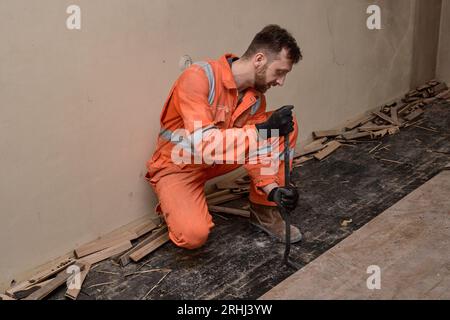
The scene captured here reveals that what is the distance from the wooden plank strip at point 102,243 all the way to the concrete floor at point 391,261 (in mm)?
1133

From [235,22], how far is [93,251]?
1891 mm

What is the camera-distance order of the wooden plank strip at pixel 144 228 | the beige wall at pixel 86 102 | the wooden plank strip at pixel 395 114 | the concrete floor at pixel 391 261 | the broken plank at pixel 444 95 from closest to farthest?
the concrete floor at pixel 391 261, the beige wall at pixel 86 102, the wooden plank strip at pixel 144 228, the wooden plank strip at pixel 395 114, the broken plank at pixel 444 95

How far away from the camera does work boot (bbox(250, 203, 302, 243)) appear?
3.31 m

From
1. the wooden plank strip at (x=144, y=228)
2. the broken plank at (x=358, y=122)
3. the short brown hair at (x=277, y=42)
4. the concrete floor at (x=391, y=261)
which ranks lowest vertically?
the wooden plank strip at (x=144, y=228)

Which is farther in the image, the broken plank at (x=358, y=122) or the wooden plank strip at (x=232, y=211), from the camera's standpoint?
the broken plank at (x=358, y=122)

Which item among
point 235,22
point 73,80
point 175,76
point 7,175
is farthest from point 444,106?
point 7,175

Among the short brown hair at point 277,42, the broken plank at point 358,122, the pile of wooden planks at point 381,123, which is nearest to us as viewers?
the short brown hair at point 277,42

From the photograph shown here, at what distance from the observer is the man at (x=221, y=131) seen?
2.84 m

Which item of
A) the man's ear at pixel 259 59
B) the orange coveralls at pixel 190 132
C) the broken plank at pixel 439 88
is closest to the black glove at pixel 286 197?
the orange coveralls at pixel 190 132

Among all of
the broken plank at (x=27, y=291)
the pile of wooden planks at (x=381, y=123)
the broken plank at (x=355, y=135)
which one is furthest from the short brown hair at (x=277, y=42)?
the broken plank at (x=355, y=135)

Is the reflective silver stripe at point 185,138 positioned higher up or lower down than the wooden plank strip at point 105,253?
higher up

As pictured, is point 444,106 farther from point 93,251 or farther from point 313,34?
point 93,251

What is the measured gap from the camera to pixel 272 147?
326 cm

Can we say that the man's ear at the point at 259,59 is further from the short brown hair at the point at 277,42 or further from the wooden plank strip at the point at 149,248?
the wooden plank strip at the point at 149,248
